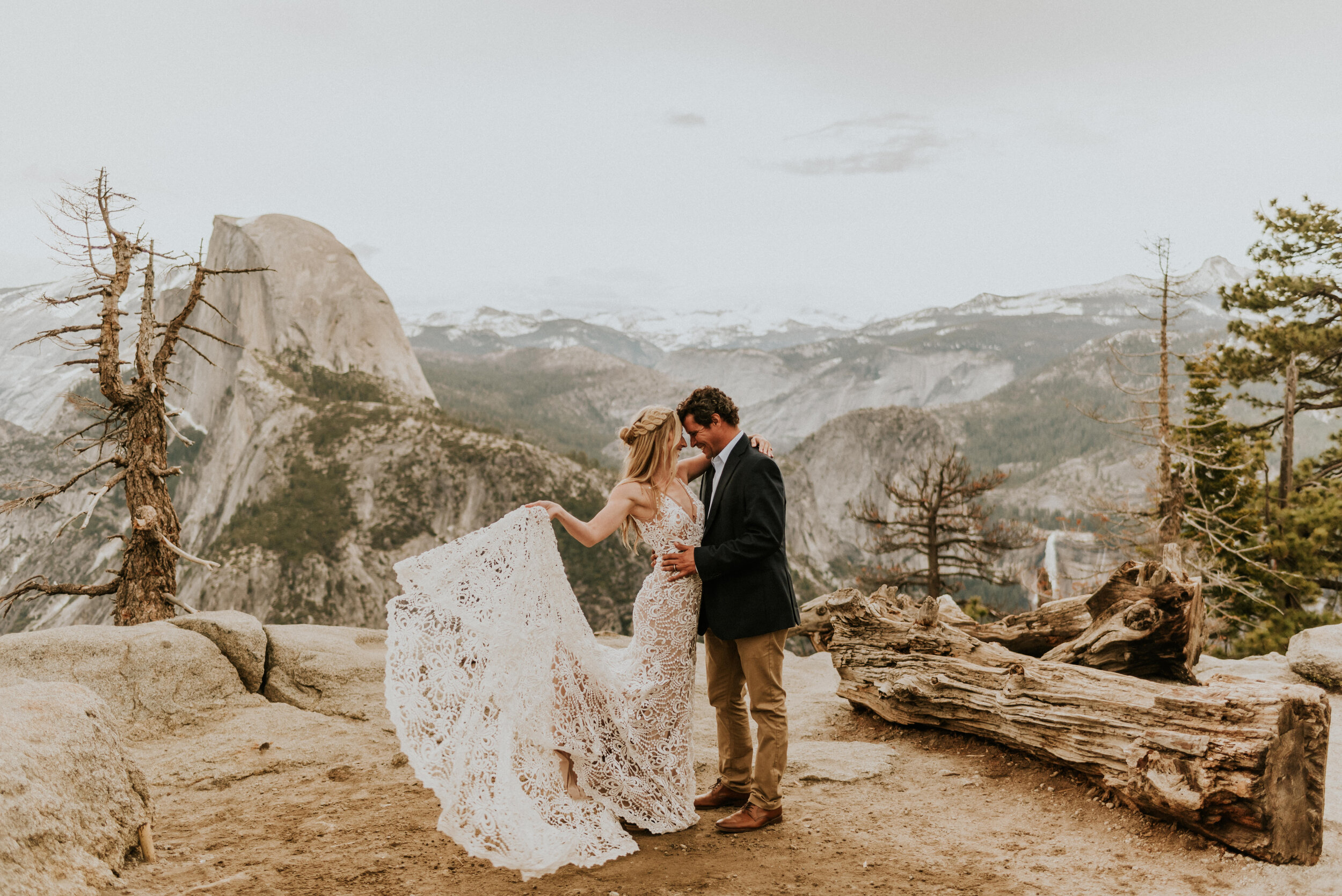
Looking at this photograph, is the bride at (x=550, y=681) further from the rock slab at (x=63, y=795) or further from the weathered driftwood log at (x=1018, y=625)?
the weathered driftwood log at (x=1018, y=625)

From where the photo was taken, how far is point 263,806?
600cm

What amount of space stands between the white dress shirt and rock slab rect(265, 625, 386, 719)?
16.3 ft

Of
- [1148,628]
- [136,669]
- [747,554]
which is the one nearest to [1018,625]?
[1148,628]

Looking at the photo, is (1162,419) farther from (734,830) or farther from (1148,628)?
(734,830)

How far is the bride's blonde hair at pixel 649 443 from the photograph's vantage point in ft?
16.7

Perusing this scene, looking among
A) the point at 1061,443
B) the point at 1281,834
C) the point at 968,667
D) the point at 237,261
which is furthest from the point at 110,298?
the point at 1061,443

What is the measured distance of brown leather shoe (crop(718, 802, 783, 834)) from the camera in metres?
5.28

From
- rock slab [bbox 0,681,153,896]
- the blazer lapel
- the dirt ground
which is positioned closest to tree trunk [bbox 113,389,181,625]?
the dirt ground

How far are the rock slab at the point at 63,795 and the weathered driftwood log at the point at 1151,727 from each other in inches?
247

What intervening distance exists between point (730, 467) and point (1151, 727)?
11.2 ft

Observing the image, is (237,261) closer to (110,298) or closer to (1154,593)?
(110,298)

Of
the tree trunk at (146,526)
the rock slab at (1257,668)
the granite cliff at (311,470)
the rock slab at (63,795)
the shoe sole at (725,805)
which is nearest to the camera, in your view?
the rock slab at (63,795)

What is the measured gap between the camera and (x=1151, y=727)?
552 centimetres

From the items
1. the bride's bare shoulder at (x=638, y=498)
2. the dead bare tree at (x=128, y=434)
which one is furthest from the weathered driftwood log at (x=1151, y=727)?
the dead bare tree at (x=128, y=434)
